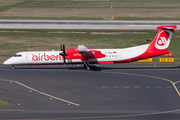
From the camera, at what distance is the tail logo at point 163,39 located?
41.7 m

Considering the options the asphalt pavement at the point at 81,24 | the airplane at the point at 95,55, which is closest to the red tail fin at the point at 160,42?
the airplane at the point at 95,55

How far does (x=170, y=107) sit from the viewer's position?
86.1 ft

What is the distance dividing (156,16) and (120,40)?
31.1 meters

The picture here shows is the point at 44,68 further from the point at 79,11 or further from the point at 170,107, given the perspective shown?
the point at 79,11

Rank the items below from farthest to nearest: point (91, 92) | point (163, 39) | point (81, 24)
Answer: point (81, 24) < point (163, 39) < point (91, 92)

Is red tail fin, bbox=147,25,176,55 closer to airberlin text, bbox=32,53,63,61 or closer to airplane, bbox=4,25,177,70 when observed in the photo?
airplane, bbox=4,25,177,70

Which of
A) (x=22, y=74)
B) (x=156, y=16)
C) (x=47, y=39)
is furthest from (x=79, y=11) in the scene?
(x=22, y=74)

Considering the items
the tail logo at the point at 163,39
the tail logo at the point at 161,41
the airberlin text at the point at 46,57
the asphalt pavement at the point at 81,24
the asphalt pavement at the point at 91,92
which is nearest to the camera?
the asphalt pavement at the point at 91,92

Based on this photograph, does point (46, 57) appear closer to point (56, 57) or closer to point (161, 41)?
point (56, 57)

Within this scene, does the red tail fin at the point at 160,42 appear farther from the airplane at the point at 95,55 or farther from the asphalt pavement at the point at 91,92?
the asphalt pavement at the point at 91,92

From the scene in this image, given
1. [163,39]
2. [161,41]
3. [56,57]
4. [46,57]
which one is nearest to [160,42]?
[161,41]

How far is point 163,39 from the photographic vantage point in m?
41.9

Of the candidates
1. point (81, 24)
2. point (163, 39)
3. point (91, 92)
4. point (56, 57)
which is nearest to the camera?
point (91, 92)

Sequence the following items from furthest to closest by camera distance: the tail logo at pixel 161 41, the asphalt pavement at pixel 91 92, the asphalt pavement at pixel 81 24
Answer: the asphalt pavement at pixel 81 24
the tail logo at pixel 161 41
the asphalt pavement at pixel 91 92
